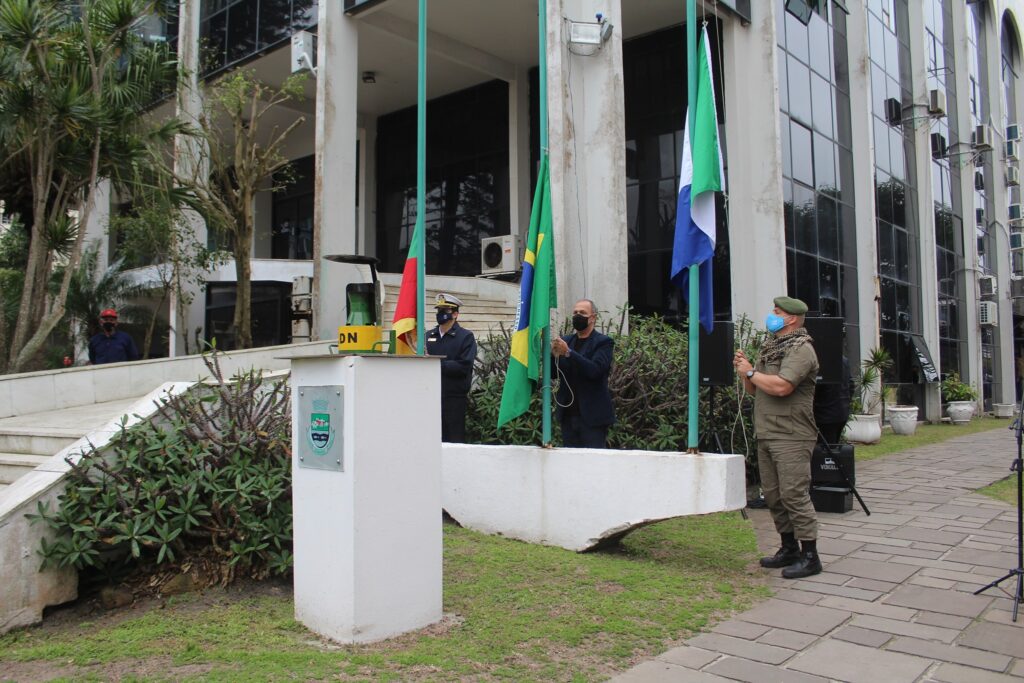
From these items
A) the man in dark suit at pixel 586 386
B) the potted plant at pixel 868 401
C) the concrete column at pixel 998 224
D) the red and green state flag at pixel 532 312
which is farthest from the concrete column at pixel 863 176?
the red and green state flag at pixel 532 312

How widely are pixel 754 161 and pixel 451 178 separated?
832cm

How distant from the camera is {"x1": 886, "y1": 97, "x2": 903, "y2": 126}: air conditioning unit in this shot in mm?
20625

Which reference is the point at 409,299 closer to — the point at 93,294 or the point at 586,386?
the point at 586,386

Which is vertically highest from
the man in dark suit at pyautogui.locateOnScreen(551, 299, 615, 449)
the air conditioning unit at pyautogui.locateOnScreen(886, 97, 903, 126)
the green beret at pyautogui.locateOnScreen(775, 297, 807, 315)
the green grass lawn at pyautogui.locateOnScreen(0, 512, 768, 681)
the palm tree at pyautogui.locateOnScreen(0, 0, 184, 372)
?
the air conditioning unit at pyautogui.locateOnScreen(886, 97, 903, 126)

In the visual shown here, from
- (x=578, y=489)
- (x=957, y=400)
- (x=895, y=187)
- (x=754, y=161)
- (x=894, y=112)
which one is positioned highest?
(x=894, y=112)

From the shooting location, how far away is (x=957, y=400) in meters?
21.2

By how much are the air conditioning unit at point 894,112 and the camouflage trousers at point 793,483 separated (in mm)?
18456

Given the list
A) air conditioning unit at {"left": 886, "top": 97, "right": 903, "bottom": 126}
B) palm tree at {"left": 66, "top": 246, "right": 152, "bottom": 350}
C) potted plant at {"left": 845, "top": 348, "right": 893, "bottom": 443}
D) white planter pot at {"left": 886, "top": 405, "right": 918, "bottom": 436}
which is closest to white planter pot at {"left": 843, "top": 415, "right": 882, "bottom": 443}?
potted plant at {"left": 845, "top": 348, "right": 893, "bottom": 443}

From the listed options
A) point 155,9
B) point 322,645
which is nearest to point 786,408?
point 322,645

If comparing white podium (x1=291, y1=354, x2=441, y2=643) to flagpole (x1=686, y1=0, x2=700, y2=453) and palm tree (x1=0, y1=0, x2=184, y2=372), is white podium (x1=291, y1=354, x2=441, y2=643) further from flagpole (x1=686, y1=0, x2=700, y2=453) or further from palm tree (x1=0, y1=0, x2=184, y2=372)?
palm tree (x1=0, y1=0, x2=184, y2=372)

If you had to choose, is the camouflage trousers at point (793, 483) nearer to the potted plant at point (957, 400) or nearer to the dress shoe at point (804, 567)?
the dress shoe at point (804, 567)

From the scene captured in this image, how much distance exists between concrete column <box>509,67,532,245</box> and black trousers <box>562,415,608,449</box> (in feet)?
39.3

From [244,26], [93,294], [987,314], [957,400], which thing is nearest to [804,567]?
[93,294]

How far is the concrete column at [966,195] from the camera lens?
24734mm
